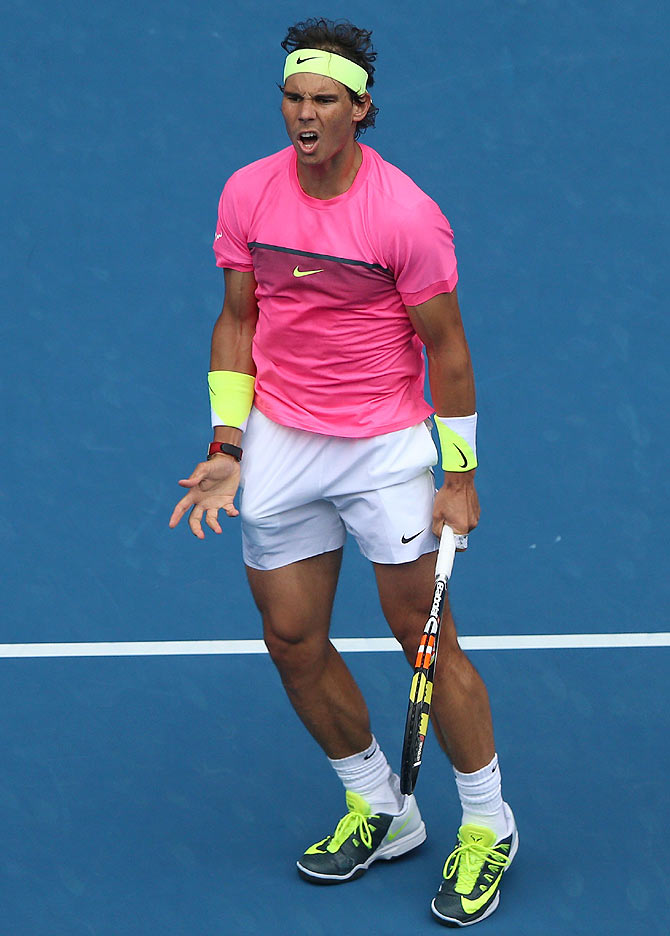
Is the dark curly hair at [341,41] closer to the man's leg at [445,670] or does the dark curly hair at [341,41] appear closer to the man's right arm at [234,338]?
the man's right arm at [234,338]

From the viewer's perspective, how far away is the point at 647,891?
3549mm

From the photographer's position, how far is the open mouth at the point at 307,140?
3.21 metres

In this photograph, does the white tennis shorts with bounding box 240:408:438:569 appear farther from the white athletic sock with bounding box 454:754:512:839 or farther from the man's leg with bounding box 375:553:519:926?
the white athletic sock with bounding box 454:754:512:839

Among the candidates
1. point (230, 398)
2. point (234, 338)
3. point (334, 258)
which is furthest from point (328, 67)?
point (230, 398)

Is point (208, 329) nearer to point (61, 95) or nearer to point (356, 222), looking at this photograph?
point (61, 95)

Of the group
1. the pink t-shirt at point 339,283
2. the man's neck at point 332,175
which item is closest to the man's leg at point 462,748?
the pink t-shirt at point 339,283

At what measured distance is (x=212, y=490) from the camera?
11.5 ft

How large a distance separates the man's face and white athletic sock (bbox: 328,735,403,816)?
1336mm

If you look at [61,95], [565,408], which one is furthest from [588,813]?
[61,95]

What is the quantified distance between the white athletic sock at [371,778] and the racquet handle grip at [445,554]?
1.78 feet

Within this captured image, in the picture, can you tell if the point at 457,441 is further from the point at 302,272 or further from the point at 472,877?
the point at 472,877

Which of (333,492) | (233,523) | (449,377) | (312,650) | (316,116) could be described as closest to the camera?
(316,116)

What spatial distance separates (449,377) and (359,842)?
109 centimetres

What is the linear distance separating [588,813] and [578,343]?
7.12 ft
